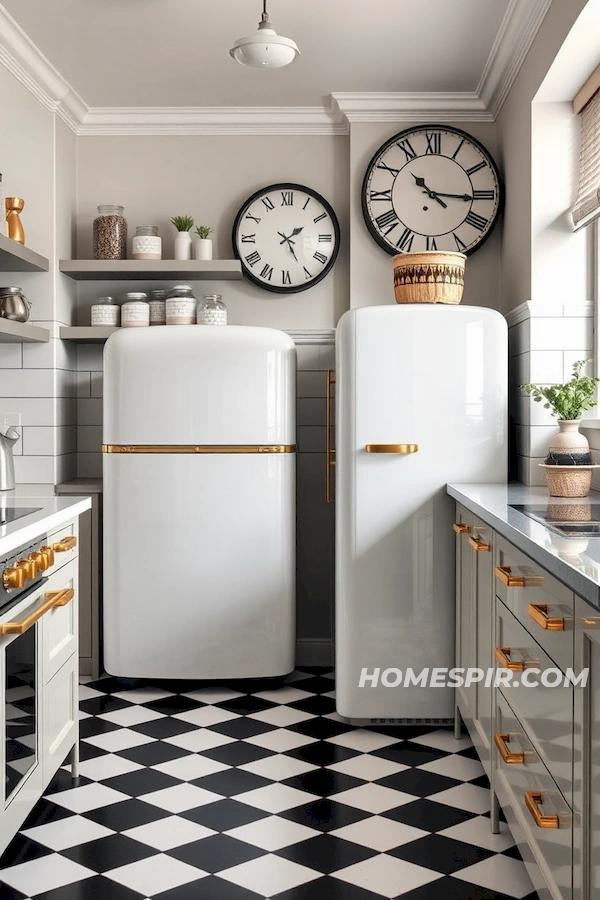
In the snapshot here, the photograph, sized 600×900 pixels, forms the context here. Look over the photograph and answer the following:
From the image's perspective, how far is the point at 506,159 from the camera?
11.9 feet

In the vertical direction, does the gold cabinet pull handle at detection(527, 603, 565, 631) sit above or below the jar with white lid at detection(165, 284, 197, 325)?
below

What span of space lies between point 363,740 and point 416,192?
2.24 metres

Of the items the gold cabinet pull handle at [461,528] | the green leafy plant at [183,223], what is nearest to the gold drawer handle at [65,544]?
the gold cabinet pull handle at [461,528]

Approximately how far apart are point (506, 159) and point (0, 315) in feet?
6.90

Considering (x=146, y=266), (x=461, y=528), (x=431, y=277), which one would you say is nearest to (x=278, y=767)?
(x=461, y=528)

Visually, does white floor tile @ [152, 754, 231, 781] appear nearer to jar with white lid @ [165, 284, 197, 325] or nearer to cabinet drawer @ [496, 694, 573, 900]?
cabinet drawer @ [496, 694, 573, 900]

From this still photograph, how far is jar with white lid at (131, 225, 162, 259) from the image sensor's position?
3.74 metres

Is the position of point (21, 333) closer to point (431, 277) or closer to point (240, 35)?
point (240, 35)

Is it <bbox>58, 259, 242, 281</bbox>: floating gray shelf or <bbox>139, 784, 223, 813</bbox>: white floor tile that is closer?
<bbox>139, 784, 223, 813</bbox>: white floor tile

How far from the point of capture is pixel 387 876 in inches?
82.3

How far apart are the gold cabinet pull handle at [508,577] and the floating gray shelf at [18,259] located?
6.53 feet

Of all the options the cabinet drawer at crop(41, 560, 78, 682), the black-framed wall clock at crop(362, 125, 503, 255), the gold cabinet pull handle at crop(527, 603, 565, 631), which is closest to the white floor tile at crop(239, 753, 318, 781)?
the cabinet drawer at crop(41, 560, 78, 682)

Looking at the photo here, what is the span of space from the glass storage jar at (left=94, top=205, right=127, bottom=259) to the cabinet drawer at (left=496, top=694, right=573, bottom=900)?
2513 millimetres

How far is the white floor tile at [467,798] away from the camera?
2.44m
